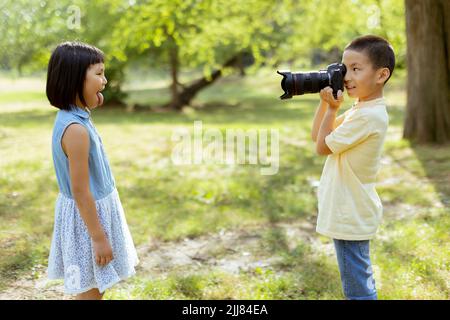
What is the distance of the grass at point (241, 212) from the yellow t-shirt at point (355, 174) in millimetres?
1031

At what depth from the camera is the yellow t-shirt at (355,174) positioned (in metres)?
2.51

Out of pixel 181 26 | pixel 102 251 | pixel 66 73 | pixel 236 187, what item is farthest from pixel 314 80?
pixel 181 26

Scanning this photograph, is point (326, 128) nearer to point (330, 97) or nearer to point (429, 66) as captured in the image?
point (330, 97)

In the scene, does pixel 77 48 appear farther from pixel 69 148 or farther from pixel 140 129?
pixel 140 129

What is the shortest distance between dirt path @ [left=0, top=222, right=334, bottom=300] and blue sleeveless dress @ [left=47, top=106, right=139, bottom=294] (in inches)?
42.6

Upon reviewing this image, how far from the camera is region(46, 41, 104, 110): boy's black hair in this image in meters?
2.30

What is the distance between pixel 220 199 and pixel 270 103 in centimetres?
1627

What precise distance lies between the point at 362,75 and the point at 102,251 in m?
1.44

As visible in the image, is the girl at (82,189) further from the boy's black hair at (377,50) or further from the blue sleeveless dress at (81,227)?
the boy's black hair at (377,50)

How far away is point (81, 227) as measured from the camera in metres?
2.38

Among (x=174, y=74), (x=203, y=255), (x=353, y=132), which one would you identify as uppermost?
(x=174, y=74)

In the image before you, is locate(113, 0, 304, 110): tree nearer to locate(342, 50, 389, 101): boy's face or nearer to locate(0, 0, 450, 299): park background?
locate(0, 0, 450, 299): park background

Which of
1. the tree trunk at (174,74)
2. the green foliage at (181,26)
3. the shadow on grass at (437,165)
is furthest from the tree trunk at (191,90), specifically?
the shadow on grass at (437,165)
